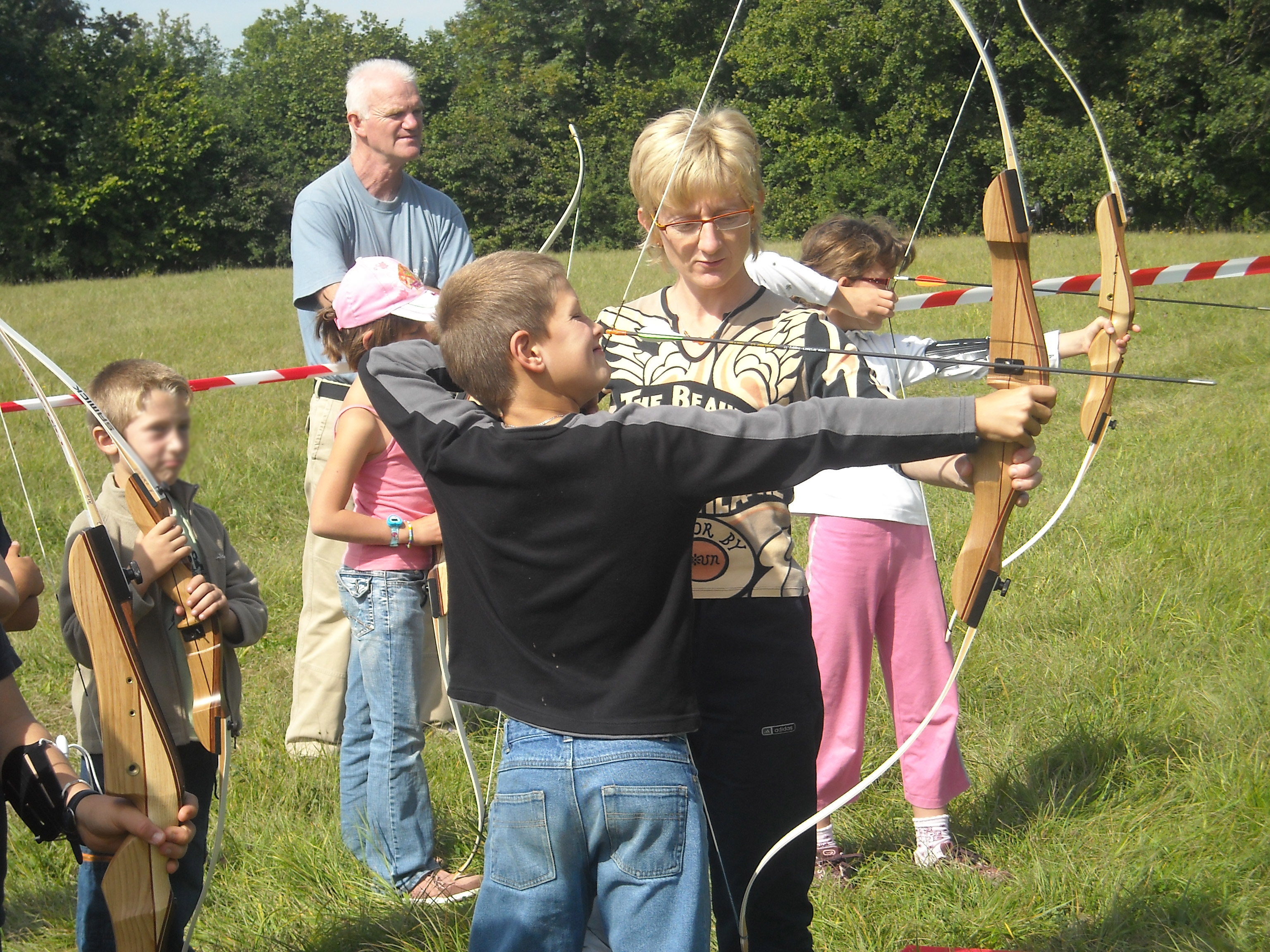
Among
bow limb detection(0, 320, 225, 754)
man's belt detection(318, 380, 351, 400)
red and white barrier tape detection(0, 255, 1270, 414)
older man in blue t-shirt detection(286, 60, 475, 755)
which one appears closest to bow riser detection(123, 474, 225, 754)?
bow limb detection(0, 320, 225, 754)

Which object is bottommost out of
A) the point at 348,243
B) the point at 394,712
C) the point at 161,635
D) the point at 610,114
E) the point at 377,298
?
the point at 394,712

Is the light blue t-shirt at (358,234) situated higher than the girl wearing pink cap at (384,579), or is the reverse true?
the light blue t-shirt at (358,234)

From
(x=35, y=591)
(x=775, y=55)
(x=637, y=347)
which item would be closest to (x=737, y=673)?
(x=637, y=347)

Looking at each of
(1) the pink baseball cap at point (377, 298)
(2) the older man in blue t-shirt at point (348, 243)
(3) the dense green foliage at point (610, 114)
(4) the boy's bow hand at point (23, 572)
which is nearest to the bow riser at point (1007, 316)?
(3) the dense green foliage at point (610, 114)

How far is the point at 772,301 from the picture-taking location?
2.02m

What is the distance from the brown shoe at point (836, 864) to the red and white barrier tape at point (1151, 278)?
7.27ft

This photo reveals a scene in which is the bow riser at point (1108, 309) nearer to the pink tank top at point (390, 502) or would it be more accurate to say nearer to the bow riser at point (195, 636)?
the pink tank top at point (390, 502)

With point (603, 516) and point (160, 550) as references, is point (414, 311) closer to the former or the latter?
point (160, 550)

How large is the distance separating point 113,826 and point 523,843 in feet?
1.99

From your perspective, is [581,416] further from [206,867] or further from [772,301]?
[206,867]

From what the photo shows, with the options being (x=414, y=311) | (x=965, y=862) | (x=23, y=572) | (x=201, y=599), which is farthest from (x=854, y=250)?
(x=23, y=572)

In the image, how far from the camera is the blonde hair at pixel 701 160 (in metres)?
1.95

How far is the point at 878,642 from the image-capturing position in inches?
108

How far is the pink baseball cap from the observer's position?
2516 mm
